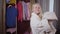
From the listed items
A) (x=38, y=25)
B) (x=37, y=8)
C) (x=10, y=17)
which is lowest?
(x=38, y=25)

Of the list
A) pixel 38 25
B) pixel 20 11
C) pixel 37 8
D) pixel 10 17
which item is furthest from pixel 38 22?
pixel 10 17

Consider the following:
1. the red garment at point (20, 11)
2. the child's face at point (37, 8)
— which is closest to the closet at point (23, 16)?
the red garment at point (20, 11)

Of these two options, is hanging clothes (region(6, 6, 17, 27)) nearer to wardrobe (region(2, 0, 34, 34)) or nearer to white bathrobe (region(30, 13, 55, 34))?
wardrobe (region(2, 0, 34, 34))

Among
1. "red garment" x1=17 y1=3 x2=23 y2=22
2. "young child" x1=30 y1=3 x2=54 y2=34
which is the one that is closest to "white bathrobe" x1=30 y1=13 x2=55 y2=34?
"young child" x1=30 y1=3 x2=54 y2=34

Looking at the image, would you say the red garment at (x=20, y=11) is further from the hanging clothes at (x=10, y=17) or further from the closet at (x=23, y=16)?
the hanging clothes at (x=10, y=17)

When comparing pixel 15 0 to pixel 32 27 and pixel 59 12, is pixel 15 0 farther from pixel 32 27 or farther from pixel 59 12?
pixel 59 12

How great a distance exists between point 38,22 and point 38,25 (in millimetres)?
43

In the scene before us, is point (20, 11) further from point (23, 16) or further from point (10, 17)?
point (10, 17)

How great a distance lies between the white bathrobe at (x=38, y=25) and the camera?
6.15ft

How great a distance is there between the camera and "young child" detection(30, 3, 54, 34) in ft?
6.16

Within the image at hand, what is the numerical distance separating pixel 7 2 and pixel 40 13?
563mm

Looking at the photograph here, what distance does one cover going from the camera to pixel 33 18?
6.34 feet

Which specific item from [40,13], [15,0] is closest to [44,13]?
[40,13]

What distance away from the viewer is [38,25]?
6.23 feet
